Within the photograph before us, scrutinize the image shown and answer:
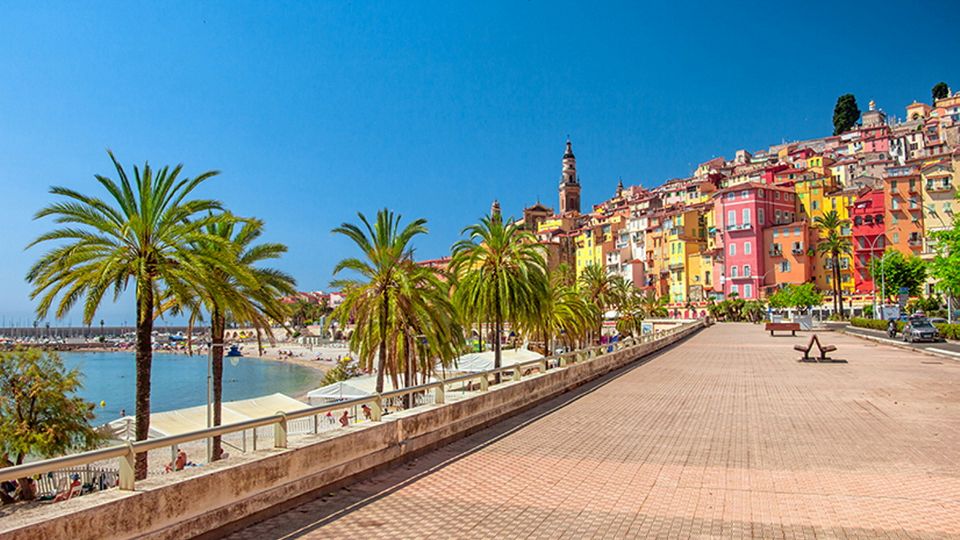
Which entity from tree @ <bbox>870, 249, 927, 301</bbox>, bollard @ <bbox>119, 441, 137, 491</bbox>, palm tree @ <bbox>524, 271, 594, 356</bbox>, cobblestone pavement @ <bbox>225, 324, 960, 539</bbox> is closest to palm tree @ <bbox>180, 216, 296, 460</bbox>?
cobblestone pavement @ <bbox>225, 324, 960, 539</bbox>

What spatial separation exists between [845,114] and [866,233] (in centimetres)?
10116

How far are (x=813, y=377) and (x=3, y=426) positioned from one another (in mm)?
27616

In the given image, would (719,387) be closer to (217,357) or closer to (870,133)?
(217,357)

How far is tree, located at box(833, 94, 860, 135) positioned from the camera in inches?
6890

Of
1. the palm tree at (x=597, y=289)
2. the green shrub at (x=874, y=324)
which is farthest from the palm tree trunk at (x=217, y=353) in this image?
the green shrub at (x=874, y=324)

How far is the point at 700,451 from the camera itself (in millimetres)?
10492

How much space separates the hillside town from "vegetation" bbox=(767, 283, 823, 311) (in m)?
3.79

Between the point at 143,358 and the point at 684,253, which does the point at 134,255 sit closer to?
the point at 143,358

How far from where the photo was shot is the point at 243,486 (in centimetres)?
668

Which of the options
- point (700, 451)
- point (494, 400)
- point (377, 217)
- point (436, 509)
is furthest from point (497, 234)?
point (436, 509)

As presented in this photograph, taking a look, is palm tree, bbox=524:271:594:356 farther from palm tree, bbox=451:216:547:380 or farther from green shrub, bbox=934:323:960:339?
green shrub, bbox=934:323:960:339

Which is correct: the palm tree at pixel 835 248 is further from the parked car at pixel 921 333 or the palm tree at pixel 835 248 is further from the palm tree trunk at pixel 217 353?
the palm tree trunk at pixel 217 353

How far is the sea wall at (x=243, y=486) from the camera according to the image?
509 centimetres

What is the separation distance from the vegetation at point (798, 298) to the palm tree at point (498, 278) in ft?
227
